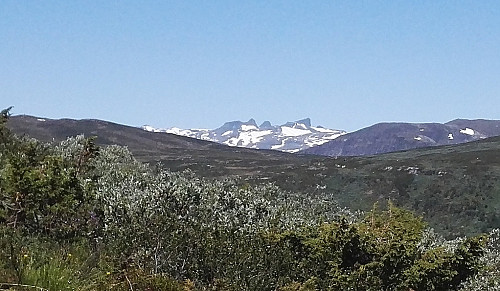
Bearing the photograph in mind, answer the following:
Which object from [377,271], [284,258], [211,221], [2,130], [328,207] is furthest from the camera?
[328,207]

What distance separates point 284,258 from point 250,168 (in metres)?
81.9

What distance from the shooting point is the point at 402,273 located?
14.2 m

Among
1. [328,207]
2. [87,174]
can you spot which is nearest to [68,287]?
[87,174]

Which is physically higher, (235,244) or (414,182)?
(235,244)

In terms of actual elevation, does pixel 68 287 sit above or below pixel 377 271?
above

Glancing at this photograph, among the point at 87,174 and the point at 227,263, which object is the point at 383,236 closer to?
the point at 227,263

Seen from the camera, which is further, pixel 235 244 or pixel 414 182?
pixel 414 182

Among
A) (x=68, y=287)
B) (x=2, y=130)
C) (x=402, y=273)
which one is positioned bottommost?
(x=402, y=273)

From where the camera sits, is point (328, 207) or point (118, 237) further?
point (328, 207)

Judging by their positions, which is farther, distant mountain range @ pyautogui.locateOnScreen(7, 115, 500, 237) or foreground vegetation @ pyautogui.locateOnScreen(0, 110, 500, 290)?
distant mountain range @ pyautogui.locateOnScreen(7, 115, 500, 237)

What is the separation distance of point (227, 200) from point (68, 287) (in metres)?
15.9

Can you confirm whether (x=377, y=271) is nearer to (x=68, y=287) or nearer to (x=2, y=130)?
(x=68, y=287)

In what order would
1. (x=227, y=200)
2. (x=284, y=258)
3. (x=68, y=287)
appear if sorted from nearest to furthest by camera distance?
(x=68, y=287)
(x=284, y=258)
(x=227, y=200)

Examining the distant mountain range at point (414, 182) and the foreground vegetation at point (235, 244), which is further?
the distant mountain range at point (414, 182)
